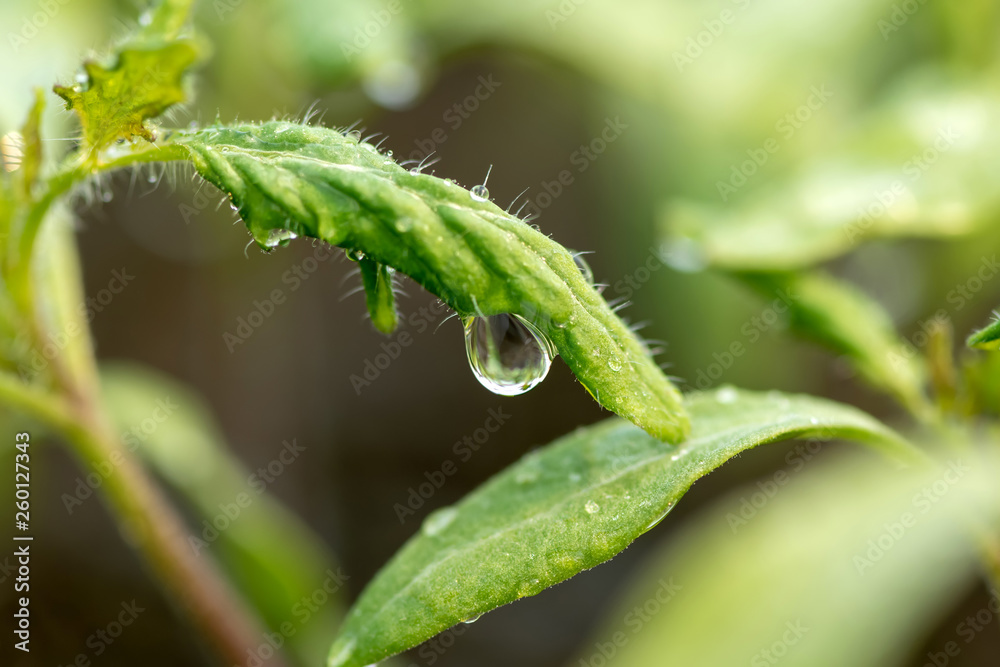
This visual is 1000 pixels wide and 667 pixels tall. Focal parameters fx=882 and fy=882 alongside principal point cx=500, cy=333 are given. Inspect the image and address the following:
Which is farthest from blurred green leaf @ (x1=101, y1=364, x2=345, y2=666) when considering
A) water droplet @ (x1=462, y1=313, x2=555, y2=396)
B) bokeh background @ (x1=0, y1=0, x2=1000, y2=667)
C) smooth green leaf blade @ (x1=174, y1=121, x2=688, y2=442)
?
smooth green leaf blade @ (x1=174, y1=121, x2=688, y2=442)

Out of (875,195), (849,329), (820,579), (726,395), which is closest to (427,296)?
(820,579)

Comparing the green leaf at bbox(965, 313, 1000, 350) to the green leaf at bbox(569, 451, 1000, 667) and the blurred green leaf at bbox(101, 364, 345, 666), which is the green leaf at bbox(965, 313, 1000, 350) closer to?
the green leaf at bbox(569, 451, 1000, 667)

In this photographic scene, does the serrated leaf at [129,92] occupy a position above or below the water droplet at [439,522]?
above

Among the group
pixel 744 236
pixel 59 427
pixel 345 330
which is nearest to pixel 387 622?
pixel 59 427

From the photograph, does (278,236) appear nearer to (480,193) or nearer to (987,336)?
(480,193)

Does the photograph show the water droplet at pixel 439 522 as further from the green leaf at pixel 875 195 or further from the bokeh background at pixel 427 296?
the bokeh background at pixel 427 296

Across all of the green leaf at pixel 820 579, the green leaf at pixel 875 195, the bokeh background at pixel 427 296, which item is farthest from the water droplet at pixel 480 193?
the green leaf at pixel 820 579

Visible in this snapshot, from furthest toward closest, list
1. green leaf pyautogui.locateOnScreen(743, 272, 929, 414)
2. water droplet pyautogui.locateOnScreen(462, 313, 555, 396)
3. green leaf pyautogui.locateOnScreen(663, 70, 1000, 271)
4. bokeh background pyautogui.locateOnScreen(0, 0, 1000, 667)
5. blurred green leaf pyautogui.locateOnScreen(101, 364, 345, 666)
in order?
bokeh background pyautogui.locateOnScreen(0, 0, 1000, 667) → blurred green leaf pyautogui.locateOnScreen(101, 364, 345, 666) → green leaf pyautogui.locateOnScreen(663, 70, 1000, 271) → green leaf pyautogui.locateOnScreen(743, 272, 929, 414) → water droplet pyautogui.locateOnScreen(462, 313, 555, 396)
